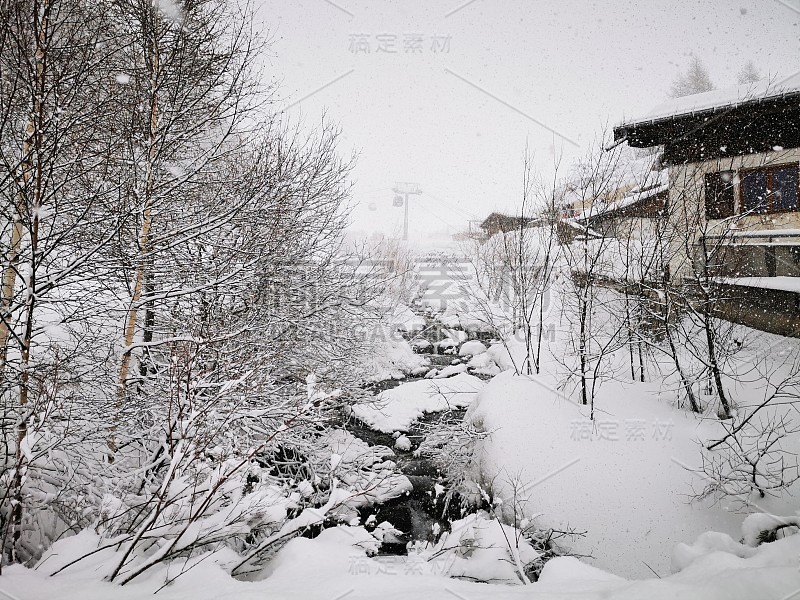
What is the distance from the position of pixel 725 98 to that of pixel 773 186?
235cm

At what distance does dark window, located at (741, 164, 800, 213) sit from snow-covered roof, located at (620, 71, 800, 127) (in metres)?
1.60

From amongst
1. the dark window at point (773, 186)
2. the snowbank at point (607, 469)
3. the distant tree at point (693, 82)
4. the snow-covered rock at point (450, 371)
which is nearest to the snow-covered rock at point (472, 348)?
the snow-covered rock at point (450, 371)

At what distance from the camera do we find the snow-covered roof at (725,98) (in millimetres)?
7522

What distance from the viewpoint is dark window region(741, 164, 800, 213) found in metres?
8.19

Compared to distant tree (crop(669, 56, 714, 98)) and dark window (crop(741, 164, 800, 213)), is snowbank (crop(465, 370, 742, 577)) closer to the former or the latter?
dark window (crop(741, 164, 800, 213))

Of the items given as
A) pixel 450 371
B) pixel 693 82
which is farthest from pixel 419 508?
pixel 693 82

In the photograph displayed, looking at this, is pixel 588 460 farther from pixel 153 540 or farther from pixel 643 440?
pixel 153 540

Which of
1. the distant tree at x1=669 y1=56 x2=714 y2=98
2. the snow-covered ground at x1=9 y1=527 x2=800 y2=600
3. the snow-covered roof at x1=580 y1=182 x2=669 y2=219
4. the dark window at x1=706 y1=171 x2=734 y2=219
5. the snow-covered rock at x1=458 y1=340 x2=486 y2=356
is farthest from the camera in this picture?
the distant tree at x1=669 y1=56 x2=714 y2=98

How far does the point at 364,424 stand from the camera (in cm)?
1052

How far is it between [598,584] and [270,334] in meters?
5.75

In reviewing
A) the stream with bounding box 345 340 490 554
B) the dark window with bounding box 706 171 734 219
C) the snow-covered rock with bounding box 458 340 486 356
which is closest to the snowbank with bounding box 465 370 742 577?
the stream with bounding box 345 340 490 554

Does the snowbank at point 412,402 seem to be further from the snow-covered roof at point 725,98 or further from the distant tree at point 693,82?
the distant tree at point 693,82

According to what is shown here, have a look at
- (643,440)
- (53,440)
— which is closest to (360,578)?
(53,440)

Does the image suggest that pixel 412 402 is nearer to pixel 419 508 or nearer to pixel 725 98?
pixel 419 508
